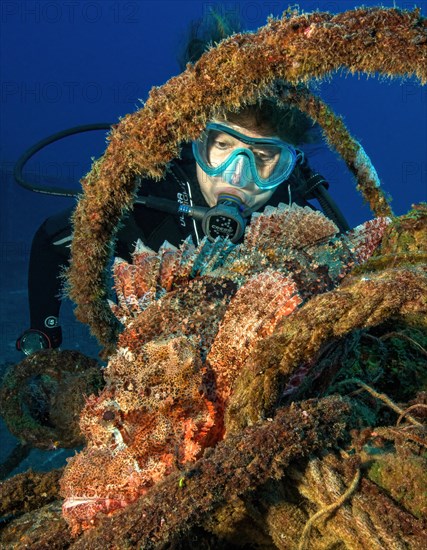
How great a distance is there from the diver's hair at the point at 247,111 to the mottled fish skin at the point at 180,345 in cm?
200

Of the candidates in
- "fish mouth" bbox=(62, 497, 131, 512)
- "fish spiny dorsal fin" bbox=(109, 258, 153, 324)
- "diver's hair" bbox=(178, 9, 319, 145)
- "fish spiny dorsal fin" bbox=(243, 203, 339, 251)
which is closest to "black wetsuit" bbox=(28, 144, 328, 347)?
"diver's hair" bbox=(178, 9, 319, 145)

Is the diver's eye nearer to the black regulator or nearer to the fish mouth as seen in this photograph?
the black regulator

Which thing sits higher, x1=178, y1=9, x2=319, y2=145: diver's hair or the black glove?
x1=178, y1=9, x2=319, y2=145: diver's hair

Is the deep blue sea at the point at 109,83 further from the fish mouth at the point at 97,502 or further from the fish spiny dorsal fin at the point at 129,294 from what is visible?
the fish mouth at the point at 97,502

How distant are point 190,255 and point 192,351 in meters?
0.71

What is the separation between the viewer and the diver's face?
442 centimetres

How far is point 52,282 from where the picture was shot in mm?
5430

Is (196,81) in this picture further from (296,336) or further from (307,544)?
(307,544)

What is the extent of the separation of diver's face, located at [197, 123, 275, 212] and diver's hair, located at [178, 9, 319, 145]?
0.14 metres

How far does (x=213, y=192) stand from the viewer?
476 centimetres

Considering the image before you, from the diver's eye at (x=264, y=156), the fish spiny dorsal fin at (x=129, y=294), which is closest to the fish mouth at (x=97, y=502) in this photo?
the fish spiny dorsal fin at (x=129, y=294)

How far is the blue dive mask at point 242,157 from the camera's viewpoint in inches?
170

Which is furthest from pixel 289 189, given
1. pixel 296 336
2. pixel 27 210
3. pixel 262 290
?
pixel 27 210

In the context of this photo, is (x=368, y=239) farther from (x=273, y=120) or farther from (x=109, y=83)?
(x=109, y=83)
